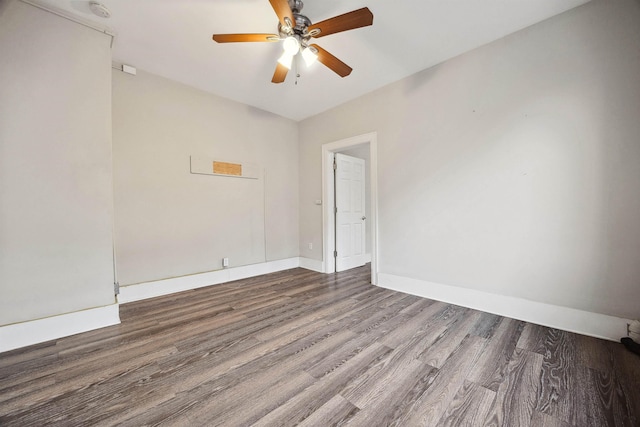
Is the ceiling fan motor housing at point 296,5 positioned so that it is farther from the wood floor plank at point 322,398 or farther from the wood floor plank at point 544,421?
the wood floor plank at point 544,421

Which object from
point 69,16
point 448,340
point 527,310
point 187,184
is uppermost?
point 69,16

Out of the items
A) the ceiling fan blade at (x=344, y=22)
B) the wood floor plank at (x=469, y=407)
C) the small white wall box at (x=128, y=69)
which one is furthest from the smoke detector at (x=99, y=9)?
the wood floor plank at (x=469, y=407)

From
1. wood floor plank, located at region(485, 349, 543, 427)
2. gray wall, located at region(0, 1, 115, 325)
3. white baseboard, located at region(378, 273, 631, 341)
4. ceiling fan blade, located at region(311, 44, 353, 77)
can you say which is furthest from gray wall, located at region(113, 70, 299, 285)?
wood floor plank, located at region(485, 349, 543, 427)

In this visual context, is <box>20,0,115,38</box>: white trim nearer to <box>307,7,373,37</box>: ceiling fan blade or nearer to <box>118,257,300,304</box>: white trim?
<box>307,7,373,37</box>: ceiling fan blade

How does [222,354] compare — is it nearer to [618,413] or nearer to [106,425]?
[106,425]

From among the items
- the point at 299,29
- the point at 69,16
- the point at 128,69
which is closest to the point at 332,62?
the point at 299,29

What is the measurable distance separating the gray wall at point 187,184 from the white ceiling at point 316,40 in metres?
0.42

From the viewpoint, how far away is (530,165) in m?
2.34

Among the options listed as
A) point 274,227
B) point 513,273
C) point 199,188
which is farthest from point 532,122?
point 199,188

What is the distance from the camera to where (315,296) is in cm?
310

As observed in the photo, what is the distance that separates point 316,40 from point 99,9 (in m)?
1.98

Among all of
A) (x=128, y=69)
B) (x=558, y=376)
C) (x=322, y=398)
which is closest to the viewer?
(x=322, y=398)

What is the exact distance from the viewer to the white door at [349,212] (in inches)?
174

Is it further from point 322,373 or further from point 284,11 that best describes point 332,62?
point 322,373
